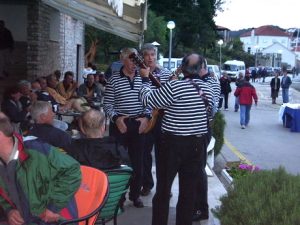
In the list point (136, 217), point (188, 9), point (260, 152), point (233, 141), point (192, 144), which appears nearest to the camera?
point (192, 144)

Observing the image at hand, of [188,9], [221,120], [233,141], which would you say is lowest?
[233,141]

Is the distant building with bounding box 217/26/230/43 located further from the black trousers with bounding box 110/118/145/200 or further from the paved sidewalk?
the black trousers with bounding box 110/118/145/200

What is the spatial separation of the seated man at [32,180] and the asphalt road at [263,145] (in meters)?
6.11

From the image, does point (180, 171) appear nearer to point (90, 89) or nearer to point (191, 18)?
point (90, 89)

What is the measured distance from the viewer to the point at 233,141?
1368 cm

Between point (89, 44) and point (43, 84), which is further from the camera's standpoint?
point (89, 44)

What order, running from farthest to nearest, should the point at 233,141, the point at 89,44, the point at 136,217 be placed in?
the point at 89,44, the point at 233,141, the point at 136,217

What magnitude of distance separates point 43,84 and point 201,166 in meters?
5.81

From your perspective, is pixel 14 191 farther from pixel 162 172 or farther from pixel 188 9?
pixel 188 9

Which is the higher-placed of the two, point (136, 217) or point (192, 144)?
point (192, 144)

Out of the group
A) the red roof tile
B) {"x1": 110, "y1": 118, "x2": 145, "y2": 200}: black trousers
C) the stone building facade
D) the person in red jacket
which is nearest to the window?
the stone building facade

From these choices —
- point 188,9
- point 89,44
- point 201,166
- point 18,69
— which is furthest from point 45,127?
point 188,9

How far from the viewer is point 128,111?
5.73 meters

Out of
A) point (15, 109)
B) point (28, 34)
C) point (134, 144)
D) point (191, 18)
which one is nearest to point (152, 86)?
point (134, 144)
